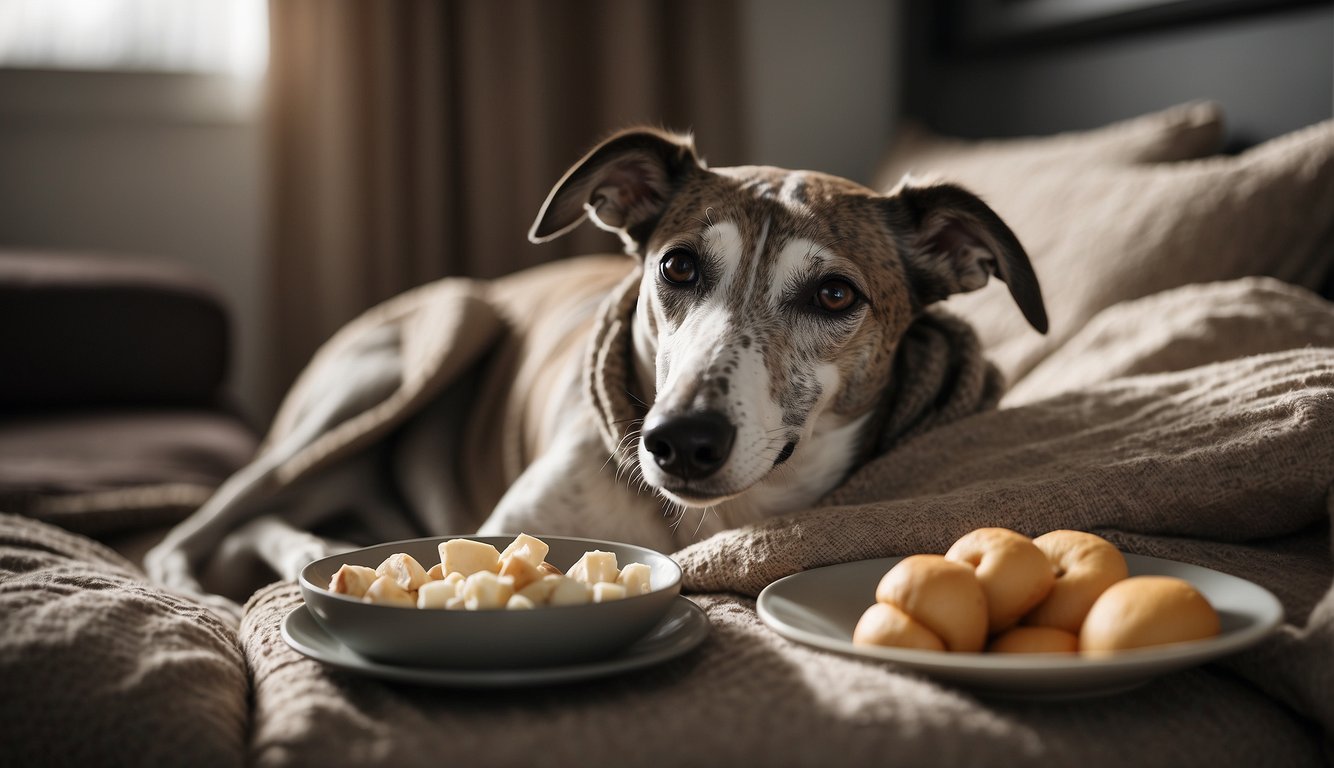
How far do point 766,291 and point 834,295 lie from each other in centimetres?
10

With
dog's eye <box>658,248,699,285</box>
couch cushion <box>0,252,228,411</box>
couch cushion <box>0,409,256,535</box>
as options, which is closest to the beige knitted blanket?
dog's eye <box>658,248,699,285</box>

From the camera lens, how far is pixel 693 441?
128cm

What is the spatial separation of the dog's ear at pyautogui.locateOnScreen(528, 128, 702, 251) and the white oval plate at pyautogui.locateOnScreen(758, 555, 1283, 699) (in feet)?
2.52

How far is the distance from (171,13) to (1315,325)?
11.7 feet

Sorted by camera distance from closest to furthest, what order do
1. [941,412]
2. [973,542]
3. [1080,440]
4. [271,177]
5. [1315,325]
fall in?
[973,542]
[1080,440]
[941,412]
[1315,325]
[271,177]

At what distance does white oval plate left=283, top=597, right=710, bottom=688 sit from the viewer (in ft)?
3.11

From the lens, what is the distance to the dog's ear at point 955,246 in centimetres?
161

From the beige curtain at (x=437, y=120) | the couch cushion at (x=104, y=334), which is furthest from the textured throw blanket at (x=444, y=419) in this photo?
the beige curtain at (x=437, y=120)

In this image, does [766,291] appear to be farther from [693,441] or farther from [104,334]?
[104,334]

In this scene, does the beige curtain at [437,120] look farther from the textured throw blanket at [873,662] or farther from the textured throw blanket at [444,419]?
the textured throw blanket at [873,662]

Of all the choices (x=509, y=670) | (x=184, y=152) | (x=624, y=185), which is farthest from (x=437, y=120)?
(x=509, y=670)

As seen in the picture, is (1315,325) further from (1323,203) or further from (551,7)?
(551,7)

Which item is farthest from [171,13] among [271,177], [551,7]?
[551,7]

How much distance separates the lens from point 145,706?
949 millimetres
